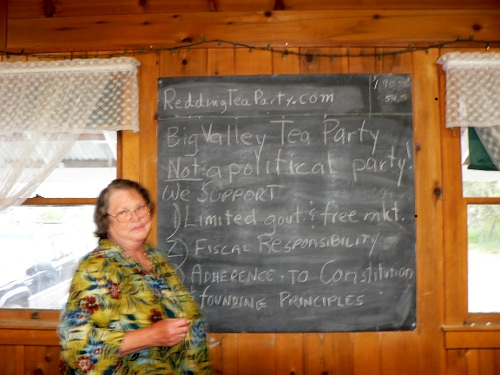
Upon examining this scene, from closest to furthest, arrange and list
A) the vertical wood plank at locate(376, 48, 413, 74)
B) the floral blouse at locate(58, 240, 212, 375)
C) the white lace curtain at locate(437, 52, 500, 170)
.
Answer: the floral blouse at locate(58, 240, 212, 375)
the white lace curtain at locate(437, 52, 500, 170)
the vertical wood plank at locate(376, 48, 413, 74)

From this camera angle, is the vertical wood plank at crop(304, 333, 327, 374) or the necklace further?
the vertical wood plank at crop(304, 333, 327, 374)

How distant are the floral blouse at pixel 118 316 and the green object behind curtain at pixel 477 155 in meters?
1.56

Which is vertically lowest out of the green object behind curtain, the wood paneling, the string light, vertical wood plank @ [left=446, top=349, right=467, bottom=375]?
vertical wood plank @ [left=446, top=349, right=467, bottom=375]

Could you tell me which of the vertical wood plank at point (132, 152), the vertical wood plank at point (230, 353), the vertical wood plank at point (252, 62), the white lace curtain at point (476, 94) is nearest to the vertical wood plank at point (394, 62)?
the white lace curtain at point (476, 94)

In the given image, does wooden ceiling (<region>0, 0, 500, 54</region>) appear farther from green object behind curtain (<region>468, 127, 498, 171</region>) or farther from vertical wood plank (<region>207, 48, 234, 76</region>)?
green object behind curtain (<region>468, 127, 498, 171</region>)

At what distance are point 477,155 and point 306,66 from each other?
0.96 meters

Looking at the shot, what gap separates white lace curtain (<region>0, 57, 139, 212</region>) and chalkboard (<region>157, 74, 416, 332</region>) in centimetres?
26

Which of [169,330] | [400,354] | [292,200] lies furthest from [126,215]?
[400,354]

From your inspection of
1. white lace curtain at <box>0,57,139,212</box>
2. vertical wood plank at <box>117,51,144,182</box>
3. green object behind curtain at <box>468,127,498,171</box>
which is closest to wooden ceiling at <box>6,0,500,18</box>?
white lace curtain at <box>0,57,139,212</box>

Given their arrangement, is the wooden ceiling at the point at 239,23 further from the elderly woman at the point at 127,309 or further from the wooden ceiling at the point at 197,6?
the elderly woman at the point at 127,309

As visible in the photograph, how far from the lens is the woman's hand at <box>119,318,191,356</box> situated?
140 centimetres

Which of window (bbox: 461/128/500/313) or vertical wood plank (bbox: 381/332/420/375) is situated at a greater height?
window (bbox: 461/128/500/313)

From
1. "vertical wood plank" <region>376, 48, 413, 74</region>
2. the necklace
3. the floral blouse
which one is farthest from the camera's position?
"vertical wood plank" <region>376, 48, 413, 74</region>

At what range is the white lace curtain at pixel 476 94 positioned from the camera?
2.22 metres
